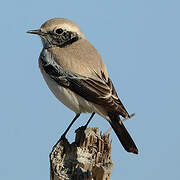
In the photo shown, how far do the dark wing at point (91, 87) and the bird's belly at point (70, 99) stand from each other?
0.08 metres

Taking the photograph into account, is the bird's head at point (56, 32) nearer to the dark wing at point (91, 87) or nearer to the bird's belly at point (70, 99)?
the dark wing at point (91, 87)

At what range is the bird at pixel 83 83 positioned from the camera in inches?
305

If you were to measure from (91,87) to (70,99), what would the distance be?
0.46 metres

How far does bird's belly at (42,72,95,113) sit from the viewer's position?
8.11 m

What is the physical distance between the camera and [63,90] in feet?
27.0

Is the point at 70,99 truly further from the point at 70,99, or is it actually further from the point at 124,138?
the point at 124,138

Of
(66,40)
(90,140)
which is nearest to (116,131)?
(90,140)

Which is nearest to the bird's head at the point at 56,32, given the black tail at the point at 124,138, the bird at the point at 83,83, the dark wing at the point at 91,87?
the bird at the point at 83,83

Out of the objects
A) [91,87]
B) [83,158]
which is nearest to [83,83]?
[91,87]

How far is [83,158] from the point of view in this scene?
6426mm

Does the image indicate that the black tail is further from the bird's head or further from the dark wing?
the bird's head

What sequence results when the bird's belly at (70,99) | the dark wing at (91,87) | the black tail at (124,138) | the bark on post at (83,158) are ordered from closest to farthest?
the bark on post at (83,158) → the black tail at (124,138) → the dark wing at (91,87) → the bird's belly at (70,99)

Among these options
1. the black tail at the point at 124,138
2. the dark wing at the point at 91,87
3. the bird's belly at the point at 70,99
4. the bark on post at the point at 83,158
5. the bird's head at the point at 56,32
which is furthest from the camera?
the bird's head at the point at 56,32

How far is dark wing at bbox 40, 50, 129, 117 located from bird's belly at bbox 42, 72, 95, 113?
8cm
